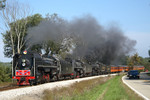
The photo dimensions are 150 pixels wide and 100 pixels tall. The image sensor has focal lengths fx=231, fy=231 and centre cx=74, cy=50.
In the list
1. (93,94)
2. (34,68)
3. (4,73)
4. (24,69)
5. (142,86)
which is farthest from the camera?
(4,73)

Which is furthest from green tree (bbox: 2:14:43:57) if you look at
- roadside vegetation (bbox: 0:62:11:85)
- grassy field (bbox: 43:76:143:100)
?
grassy field (bbox: 43:76:143:100)

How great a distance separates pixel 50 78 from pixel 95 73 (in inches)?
1066

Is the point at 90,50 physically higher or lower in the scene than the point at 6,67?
higher

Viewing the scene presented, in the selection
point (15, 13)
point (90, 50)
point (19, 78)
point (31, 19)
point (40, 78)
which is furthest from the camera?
point (90, 50)

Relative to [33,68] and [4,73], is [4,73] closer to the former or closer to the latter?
[4,73]

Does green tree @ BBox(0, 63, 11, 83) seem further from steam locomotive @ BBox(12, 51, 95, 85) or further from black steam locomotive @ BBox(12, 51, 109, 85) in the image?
steam locomotive @ BBox(12, 51, 95, 85)

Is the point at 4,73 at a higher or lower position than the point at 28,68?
lower

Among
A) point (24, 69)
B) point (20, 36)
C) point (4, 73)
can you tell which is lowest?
point (4, 73)

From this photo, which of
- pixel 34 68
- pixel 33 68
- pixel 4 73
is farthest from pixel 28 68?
pixel 4 73

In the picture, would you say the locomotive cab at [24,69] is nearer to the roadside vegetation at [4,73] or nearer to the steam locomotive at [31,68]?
the steam locomotive at [31,68]

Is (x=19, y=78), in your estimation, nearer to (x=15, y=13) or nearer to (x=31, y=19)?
(x=15, y=13)

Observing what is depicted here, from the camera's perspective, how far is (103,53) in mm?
67938

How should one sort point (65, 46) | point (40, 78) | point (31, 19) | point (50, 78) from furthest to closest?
point (65, 46) → point (31, 19) → point (50, 78) → point (40, 78)

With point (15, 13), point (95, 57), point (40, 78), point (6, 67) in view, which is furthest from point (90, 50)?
point (40, 78)
